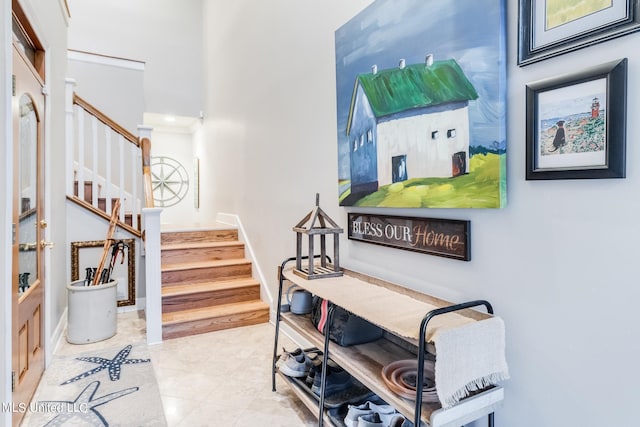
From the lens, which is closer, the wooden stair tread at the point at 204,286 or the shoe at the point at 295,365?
the shoe at the point at 295,365

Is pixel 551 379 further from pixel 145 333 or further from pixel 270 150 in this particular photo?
pixel 145 333

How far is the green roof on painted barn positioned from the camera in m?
1.46

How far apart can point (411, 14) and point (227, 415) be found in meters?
2.21

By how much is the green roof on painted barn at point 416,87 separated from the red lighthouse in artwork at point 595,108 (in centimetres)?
40

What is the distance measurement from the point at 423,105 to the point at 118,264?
349 centimetres

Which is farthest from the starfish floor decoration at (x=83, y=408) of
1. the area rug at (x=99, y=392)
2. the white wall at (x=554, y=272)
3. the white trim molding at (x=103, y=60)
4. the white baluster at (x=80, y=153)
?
the white trim molding at (x=103, y=60)

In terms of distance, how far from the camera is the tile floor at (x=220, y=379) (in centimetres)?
201

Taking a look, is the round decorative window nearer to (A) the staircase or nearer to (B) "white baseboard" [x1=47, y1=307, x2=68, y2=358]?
(A) the staircase

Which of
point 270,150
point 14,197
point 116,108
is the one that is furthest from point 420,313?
point 116,108

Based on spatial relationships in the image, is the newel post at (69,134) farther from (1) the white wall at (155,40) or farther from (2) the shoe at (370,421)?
(2) the shoe at (370,421)

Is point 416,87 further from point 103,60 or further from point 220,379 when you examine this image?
point 103,60

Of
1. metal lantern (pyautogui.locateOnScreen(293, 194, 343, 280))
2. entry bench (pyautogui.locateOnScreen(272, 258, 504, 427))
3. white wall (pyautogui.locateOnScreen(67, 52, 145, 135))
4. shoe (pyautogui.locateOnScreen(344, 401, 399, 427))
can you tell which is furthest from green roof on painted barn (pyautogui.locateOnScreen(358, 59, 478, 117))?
white wall (pyautogui.locateOnScreen(67, 52, 145, 135))

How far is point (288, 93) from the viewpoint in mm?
3053

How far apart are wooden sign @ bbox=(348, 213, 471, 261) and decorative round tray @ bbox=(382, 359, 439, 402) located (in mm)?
485
